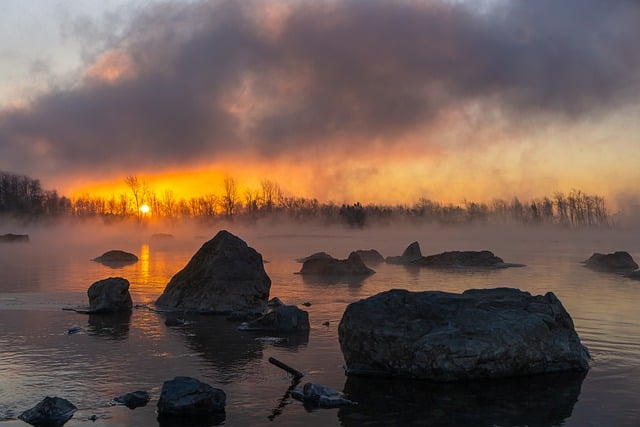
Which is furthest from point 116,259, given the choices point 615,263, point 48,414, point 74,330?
point 48,414

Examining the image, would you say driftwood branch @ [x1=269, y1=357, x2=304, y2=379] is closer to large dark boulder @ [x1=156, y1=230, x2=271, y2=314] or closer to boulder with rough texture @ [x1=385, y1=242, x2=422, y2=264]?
large dark boulder @ [x1=156, y1=230, x2=271, y2=314]

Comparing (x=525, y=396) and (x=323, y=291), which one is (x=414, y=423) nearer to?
(x=525, y=396)

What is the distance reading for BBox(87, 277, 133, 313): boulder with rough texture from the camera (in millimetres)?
29016

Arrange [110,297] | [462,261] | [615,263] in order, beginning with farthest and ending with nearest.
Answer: [462,261], [615,263], [110,297]

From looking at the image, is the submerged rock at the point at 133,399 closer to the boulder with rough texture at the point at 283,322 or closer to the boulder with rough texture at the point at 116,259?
the boulder with rough texture at the point at 283,322

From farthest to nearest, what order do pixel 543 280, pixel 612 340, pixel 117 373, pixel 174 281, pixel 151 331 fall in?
pixel 543 280, pixel 174 281, pixel 151 331, pixel 612 340, pixel 117 373

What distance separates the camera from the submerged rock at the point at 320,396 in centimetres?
1488

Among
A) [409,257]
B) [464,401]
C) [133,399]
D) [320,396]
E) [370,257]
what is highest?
[370,257]

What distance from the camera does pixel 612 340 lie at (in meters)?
22.5

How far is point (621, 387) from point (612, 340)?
260 inches

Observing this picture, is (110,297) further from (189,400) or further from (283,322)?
(189,400)

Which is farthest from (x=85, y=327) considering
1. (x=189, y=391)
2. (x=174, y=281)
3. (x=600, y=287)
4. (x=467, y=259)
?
(x=467, y=259)

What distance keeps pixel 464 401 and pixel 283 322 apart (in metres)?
10.3

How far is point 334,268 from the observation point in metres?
52.5
